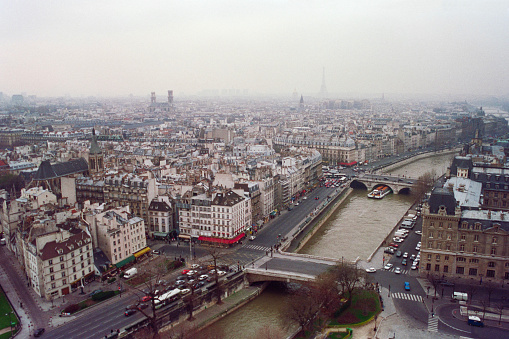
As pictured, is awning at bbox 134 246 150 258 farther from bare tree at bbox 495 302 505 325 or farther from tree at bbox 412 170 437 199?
tree at bbox 412 170 437 199

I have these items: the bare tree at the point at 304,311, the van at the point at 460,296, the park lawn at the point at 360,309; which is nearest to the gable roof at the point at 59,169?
the bare tree at the point at 304,311

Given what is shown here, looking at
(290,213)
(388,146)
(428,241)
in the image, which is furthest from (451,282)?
(388,146)

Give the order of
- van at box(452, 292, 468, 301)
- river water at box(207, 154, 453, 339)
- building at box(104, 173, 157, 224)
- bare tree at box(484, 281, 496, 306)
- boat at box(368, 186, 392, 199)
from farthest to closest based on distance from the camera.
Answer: boat at box(368, 186, 392, 199), building at box(104, 173, 157, 224), bare tree at box(484, 281, 496, 306), van at box(452, 292, 468, 301), river water at box(207, 154, 453, 339)

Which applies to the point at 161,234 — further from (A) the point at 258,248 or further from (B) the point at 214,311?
(B) the point at 214,311

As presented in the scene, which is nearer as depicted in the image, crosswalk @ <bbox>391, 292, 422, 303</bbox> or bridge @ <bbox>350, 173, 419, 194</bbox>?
crosswalk @ <bbox>391, 292, 422, 303</bbox>

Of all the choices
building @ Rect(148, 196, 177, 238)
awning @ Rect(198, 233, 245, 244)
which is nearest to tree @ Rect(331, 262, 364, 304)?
awning @ Rect(198, 233, 245, 244)

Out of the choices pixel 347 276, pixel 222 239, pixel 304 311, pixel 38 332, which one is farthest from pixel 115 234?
pixel 347 276
